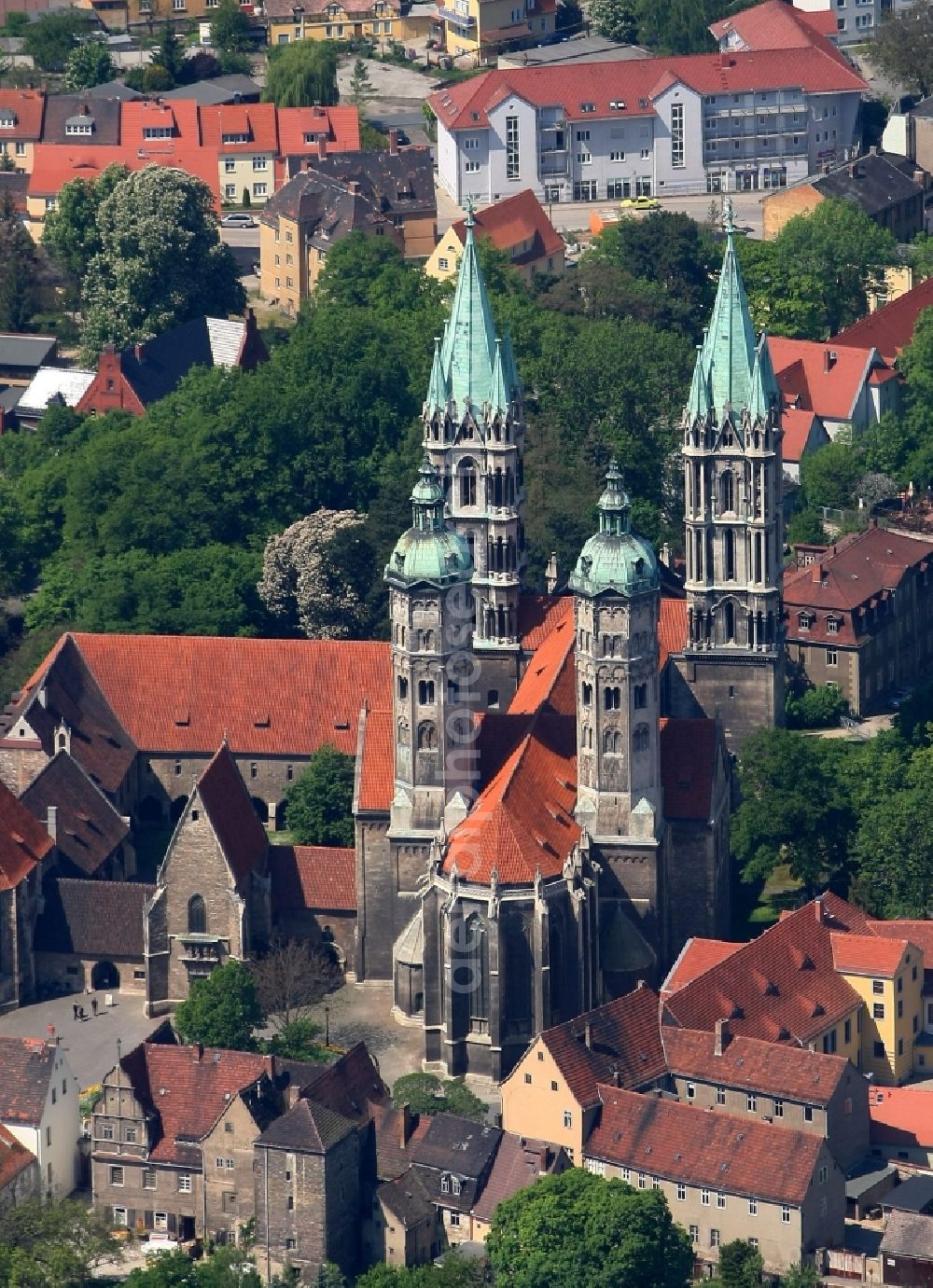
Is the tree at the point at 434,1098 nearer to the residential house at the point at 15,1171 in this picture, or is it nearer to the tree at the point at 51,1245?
the tree at the point at 51,1245

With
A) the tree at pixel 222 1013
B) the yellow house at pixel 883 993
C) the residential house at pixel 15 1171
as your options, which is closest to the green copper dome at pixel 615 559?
the yellow house at pixel 883 993

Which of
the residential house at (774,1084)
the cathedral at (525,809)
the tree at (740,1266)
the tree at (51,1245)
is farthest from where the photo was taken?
the cathedral at (525,809)

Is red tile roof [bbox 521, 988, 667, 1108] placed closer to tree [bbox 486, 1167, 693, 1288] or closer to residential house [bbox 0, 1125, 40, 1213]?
tree [bbox 486, 1167, 693, 1288]

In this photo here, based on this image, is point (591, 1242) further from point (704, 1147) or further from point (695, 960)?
point (695, 960)

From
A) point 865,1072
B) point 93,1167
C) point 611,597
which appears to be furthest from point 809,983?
point 93,1167

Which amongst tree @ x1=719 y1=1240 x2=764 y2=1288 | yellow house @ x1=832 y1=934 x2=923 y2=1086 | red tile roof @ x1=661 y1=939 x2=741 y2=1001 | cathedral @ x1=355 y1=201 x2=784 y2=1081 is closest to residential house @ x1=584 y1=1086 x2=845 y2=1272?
tree @ x1=719 y1=1240 x2=764 y2=1288

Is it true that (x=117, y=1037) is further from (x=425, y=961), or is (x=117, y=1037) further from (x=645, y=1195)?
(x=645, y=1195)
